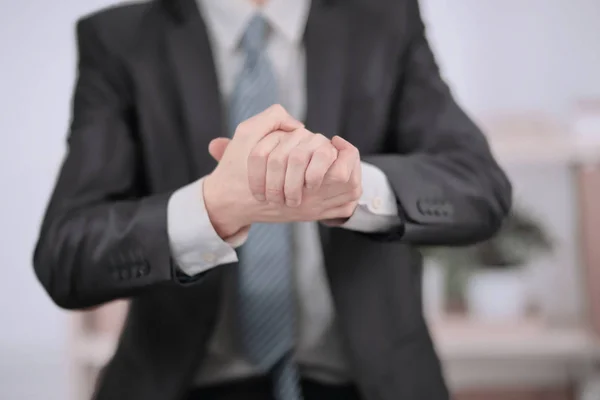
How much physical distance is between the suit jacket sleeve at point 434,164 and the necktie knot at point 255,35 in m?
0.15

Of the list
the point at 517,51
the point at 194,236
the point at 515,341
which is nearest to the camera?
the point at 194,236

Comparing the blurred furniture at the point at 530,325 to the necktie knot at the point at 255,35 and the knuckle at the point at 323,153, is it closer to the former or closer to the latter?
the necktie knot at the point at 255,35

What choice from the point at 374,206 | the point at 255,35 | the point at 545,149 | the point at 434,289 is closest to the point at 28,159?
the point at 255,35

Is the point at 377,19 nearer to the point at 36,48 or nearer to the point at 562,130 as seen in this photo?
the point at 36,48

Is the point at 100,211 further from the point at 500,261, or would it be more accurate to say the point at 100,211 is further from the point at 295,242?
the point at 500,261

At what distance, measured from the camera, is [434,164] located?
577 millimetres

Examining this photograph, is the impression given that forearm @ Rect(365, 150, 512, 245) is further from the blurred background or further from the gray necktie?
the blurred background

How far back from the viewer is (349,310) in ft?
1.90

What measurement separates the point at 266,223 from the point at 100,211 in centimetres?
15

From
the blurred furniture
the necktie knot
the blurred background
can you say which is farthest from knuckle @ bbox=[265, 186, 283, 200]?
the blurred furniture

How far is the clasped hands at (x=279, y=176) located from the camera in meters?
0.41

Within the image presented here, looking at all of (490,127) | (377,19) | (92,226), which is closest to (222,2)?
(377,19)

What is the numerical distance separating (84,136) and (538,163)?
3.45 ft

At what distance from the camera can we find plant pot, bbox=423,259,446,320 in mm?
1348
